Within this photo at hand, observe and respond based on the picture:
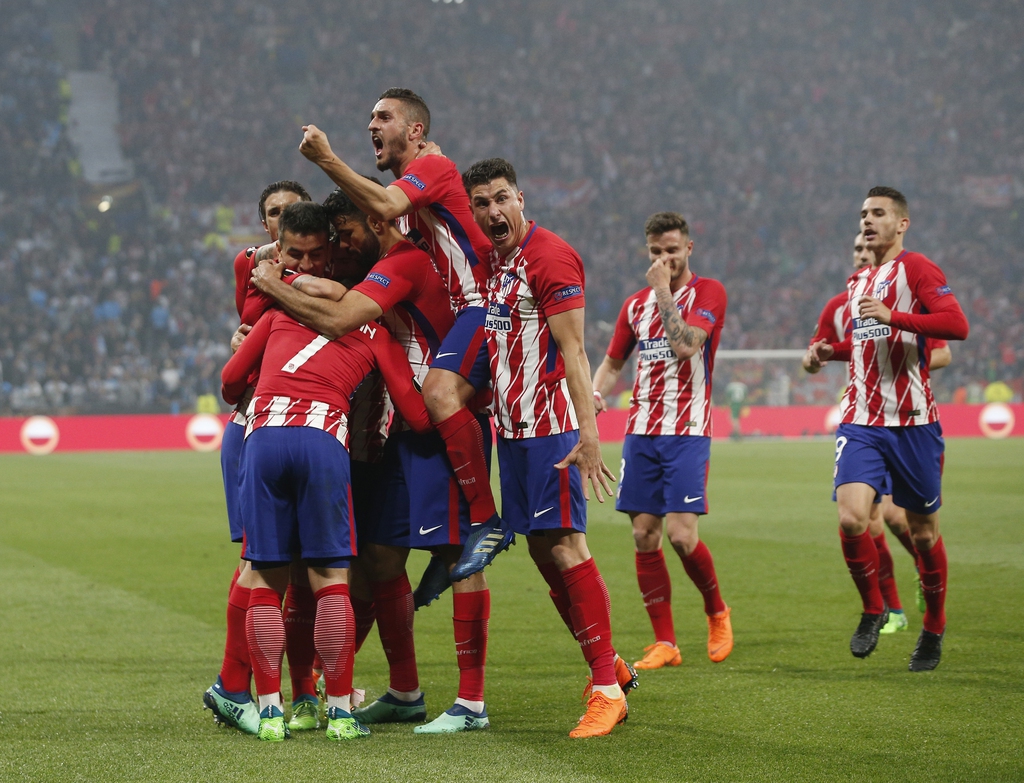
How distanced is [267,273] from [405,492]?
41.6 inches

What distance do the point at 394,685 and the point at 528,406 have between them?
132 centimetres

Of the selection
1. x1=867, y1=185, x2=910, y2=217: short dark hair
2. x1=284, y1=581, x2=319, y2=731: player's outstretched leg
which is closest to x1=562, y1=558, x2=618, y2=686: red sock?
x1=284, y1=581, x2=319, y2=731: player's outstretched leg

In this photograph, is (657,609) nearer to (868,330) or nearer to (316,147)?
(868,330)

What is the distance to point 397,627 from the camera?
477 centimetres

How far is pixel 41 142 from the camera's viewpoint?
33406 mm

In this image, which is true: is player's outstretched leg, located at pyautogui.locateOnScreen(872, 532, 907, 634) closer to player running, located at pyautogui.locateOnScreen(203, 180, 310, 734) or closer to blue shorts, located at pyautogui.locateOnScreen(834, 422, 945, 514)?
blue shorts, located at pyautogui.locateOnScreen(834, 422, 945, 514)

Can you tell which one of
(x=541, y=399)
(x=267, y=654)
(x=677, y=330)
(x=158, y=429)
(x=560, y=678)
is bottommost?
(x=158, y=429)

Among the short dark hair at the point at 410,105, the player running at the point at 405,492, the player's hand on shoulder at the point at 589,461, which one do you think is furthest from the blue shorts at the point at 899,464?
the short dark hair at the point at 410,105

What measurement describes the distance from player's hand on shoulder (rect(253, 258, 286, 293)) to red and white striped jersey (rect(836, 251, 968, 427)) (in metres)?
3.00

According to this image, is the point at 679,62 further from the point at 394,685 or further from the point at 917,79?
the point at 394,685

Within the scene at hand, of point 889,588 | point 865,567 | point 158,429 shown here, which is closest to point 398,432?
point 865,567

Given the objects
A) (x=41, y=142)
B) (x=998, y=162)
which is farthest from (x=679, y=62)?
(x=41, y=142)

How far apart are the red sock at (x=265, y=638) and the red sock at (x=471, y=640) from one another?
72 cm

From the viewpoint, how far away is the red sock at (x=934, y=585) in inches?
225
